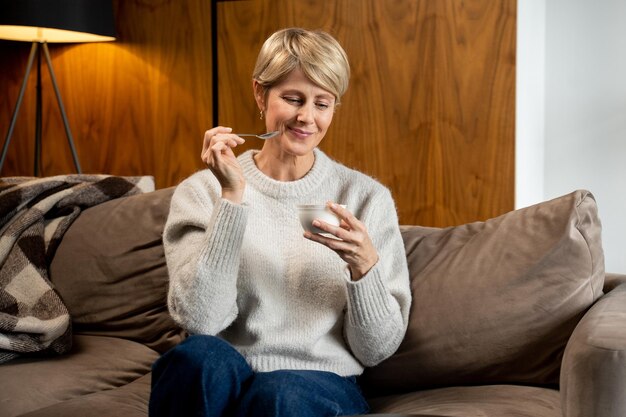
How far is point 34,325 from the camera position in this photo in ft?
7.06

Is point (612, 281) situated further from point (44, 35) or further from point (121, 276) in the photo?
point (44, 35)

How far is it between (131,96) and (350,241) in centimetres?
A: 212

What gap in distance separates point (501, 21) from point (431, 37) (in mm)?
234

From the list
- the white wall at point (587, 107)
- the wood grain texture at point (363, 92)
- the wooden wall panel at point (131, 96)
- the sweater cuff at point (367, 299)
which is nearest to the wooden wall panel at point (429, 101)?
the wood grain texture at point (363, 92)

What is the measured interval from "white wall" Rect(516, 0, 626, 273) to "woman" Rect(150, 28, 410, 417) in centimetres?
130

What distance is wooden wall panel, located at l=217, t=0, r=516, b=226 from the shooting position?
2875 millimetres

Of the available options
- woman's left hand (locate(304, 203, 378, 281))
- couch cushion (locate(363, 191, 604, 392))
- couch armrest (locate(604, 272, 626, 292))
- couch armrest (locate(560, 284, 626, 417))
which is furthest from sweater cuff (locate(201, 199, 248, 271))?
couch armrest (locate(604, 272, 626, 292))

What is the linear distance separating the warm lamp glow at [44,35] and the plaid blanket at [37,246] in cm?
100

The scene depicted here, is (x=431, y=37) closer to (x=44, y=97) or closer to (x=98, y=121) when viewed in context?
(x=98, y=121)

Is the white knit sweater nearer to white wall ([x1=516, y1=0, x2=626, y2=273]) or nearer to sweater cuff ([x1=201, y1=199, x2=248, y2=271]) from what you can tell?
sweater cuff ([x1=201, y1=199, x2=248, y2=271])

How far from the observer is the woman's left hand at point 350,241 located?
1650 millimetres

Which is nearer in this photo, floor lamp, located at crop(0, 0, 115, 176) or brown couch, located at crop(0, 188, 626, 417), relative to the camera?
brown couch, located at crop(0, 188, 626, 417)

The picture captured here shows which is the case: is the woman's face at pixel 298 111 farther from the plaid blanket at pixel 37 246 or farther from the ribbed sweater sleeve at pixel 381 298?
the plaid blanket at pixel 37 246

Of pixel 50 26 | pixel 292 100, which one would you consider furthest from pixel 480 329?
pixel 50 26
